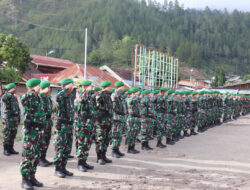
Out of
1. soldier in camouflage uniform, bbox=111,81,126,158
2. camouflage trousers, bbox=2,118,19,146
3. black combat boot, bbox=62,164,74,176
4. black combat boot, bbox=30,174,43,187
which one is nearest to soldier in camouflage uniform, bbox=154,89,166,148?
soldier in camouflage uniform, bbox=111,81,126,158

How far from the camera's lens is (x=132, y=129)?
289 inches

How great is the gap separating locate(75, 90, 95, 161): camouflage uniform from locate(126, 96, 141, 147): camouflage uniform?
1.93 metres

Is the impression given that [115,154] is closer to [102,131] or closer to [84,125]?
[102,131]

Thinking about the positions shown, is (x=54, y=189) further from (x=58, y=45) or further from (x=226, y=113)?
(x=58, y=45)

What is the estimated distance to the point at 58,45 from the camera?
77.1 meters

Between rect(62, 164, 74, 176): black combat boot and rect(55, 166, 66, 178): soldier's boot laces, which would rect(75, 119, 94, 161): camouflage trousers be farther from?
rect(55, 166, 66, 178): soldier's boot laces

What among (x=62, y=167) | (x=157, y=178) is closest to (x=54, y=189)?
(x=62, y=167)

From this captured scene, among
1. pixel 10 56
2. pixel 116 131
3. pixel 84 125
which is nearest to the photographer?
pixel 84 125

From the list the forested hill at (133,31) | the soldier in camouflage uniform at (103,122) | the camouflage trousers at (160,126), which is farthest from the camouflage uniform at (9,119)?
the forested hill at (133,31)

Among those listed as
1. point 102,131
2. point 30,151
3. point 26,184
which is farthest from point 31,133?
point 102,131

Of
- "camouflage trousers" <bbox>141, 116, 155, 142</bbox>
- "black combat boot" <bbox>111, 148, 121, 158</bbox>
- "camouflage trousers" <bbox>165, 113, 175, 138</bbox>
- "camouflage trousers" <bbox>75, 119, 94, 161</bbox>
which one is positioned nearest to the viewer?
"camouflage trousers" <bbox>75, 119, 94, 161</bbox>

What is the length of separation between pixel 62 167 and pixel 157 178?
179 centimetres

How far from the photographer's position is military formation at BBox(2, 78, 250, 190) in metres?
4.59

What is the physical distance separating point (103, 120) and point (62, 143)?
1284 millimetres
